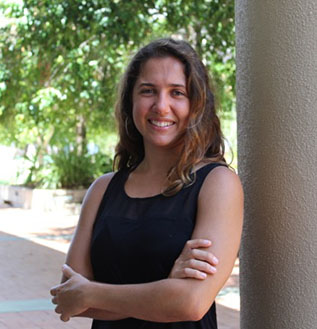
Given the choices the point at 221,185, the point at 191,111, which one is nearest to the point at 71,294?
the point at 221,185

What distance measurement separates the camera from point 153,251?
191cm

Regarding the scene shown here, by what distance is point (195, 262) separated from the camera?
1.80 metres

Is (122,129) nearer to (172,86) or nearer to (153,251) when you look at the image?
(172,86)

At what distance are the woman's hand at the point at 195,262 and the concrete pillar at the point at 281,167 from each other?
0.24 metres

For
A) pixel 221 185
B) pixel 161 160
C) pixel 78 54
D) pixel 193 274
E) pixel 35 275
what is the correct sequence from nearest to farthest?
pixel 193 274
pixel 221 185
pixel 161 160
pixel 35 275
pixel 78 54

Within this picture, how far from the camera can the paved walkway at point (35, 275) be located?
20.1ft

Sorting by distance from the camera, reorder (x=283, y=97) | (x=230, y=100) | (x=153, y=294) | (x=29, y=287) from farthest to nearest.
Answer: (x=230, y=100) < (x=29, y=287) < (x=283, y=97) < (x=153, y=294)

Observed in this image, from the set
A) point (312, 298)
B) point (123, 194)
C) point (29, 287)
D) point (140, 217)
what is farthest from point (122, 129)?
point (29, 287)

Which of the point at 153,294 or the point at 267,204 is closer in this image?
the point at 153,294

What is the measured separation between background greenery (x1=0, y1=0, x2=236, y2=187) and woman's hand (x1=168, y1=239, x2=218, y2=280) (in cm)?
390

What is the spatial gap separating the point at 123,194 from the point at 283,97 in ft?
2.03

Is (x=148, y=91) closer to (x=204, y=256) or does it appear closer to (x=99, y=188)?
(x=99, y=188)

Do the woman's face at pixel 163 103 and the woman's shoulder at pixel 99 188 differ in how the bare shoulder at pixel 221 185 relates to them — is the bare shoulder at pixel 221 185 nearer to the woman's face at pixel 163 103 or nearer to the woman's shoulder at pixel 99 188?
the woman's face at pixel 163 103

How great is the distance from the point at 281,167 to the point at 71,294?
0.77 metres
